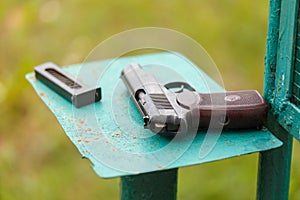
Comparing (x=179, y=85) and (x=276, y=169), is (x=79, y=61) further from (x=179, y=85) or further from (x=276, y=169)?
(x=276, y=169)

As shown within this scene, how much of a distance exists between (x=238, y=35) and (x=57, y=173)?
96 centimetres

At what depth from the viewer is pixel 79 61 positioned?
7.88 feet

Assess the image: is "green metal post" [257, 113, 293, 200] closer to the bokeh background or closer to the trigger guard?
the trigger guard

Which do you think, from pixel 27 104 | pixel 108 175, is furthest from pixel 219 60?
pixel 108 175

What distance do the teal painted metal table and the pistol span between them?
3 cm

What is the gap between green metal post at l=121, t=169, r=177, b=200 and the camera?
1247mm

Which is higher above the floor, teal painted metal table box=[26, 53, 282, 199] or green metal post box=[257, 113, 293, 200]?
teal painted metal table box=[26, 53, 282, 199]

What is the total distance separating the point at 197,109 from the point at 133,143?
0.43ft

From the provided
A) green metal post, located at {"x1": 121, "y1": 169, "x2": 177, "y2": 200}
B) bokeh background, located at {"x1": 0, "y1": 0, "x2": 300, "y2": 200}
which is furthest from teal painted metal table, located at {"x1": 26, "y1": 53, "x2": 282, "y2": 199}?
bokeh background, located at {"x1": 0, "y1": 0, "x2": 300, "y2": 200}

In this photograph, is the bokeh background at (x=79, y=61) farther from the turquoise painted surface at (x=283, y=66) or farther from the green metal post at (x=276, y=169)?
the turquoise painted surface at (x=283, y=66)

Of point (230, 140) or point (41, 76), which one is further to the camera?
point (41, 76)

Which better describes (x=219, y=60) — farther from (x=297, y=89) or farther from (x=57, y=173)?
(x=297, y=89)

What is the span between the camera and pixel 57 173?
2166mm

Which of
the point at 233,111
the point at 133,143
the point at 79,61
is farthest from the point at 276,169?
the point at 79,61
